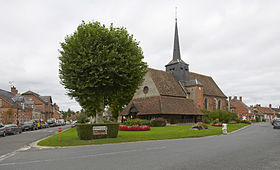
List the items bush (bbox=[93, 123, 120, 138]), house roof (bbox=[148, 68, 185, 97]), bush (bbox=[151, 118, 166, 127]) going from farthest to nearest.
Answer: house roof (bbox=[148, 68, 185, 97]) < bush (bbox=[151, 118, 166, 127]) < bush (bbox=[93, 123, 120, 138])

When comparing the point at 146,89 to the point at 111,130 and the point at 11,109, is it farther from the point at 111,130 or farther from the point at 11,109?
the point at 111,130

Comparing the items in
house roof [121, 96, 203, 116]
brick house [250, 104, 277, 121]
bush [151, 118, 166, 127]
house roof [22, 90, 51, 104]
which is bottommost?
brick house [250, 104, 277, 121]

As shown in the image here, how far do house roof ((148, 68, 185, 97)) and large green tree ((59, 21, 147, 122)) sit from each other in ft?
78.7

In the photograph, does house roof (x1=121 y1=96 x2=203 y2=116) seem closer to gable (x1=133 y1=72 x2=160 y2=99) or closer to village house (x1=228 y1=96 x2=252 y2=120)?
gable (x1=133 y1=72 x2=160 y2=99)

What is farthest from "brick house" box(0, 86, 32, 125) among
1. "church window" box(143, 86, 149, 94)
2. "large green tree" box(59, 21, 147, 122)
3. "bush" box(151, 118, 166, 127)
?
"large green tree" box(59, 21, 147, 122)

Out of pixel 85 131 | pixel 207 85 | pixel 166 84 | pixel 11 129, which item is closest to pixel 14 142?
pixel 85 131

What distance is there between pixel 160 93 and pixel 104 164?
116 feet

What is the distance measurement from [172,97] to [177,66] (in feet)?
33.6

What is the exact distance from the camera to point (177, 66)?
175 ft

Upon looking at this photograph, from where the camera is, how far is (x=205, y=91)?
57594mm

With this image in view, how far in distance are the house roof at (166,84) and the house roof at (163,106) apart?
1.37 metres

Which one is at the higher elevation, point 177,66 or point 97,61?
point 177,66

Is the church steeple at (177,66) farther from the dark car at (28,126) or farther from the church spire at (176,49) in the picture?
the dark car at (28,126)

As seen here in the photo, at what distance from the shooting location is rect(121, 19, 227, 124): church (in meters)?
41.3
